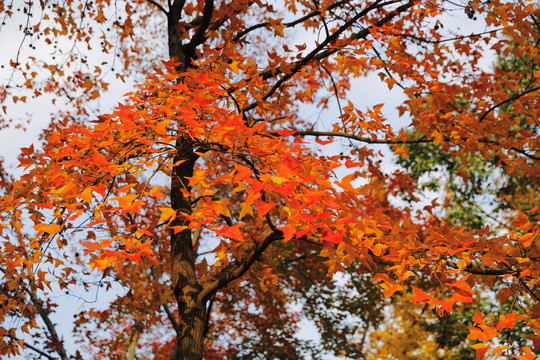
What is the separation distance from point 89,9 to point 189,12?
85.2 inches

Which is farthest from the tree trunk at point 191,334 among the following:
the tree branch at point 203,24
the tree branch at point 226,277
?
the tree branch at point 203,24

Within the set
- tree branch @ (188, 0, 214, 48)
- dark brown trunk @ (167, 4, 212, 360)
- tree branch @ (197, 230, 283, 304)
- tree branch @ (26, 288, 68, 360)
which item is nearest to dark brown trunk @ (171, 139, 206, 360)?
dark brown trunk @ (167, 4, 212, 360)

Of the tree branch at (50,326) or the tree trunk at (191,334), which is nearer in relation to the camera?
the tree trunk at (191,334)

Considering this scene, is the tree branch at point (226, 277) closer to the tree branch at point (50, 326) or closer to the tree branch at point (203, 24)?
the tree branch at point (203, 24)

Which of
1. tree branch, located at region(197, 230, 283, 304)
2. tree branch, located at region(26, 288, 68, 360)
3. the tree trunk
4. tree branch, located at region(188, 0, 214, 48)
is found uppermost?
tree branch, located at region(188, 0, 214, 48)

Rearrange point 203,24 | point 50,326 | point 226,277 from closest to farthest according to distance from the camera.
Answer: point 226,277 < point 203,24 < point 50,326

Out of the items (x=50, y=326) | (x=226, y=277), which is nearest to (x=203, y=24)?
(x=226, y=277)

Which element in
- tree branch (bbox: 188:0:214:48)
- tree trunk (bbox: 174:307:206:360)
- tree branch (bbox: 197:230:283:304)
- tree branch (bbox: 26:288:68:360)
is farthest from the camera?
tree branch (bbox: 26:288:68:360)

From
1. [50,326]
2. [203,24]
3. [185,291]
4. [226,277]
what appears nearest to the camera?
[226,277]

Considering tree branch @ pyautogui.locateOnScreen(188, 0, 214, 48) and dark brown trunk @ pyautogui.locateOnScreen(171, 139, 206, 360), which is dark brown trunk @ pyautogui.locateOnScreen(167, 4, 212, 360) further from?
tree branch @ pyautogui.locateOnScreen(188, 0, 214, 48)

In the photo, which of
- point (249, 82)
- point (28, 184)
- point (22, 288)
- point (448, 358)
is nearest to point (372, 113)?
point (249, 82)

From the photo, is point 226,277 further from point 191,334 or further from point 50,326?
point 50,326

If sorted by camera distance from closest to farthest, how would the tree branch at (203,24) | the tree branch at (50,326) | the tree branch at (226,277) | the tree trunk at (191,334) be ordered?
the tree branch at (226,277)
the tree trunk at (191,334)
the tree branch at (203,24)
the tree branch at (50,326)

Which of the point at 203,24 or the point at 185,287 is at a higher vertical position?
the point at 203,24
